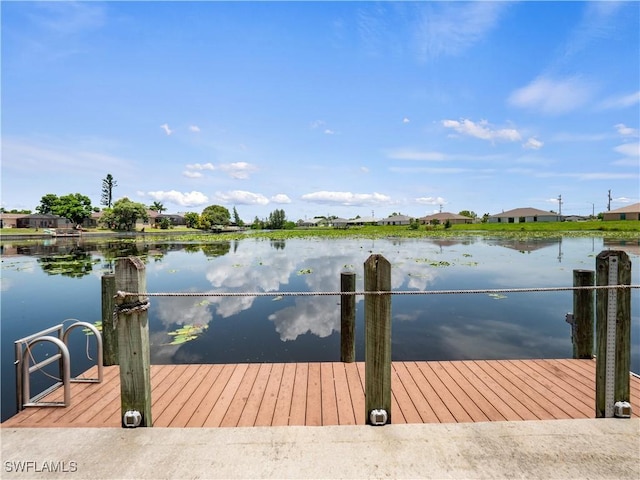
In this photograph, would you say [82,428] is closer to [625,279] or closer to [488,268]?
[625,279]

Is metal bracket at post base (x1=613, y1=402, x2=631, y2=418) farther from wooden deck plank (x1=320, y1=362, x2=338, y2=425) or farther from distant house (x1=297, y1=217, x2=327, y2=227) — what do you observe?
distant house (x1=297, y1=217, x2=327, y2=227)

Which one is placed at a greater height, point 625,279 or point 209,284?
point 625,279

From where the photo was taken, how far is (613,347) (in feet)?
9.35

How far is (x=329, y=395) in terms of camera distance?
370 cm

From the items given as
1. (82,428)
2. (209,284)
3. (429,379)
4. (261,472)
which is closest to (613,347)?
(429,379)

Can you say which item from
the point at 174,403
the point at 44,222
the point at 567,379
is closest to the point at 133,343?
the point at 174,403

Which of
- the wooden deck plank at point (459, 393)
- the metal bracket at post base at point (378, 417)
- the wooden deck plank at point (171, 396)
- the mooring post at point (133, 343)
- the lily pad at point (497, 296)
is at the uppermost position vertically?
the mooring post at point (133, 343)

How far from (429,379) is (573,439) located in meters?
1.63

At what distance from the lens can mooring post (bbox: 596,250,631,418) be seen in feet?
9.34

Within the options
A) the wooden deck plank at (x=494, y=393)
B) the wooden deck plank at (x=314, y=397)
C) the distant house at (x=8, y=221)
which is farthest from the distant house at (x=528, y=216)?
the distant house at (x=8, y=221)

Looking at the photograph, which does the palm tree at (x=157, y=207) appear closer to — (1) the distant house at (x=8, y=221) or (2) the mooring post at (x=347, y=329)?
(1) the distant house at (x=8, y=221)

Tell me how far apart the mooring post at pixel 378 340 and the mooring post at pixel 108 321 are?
350cm

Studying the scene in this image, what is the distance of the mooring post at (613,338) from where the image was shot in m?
2.85

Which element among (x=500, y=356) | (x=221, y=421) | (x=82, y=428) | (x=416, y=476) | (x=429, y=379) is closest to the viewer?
(x=416, y=476)
